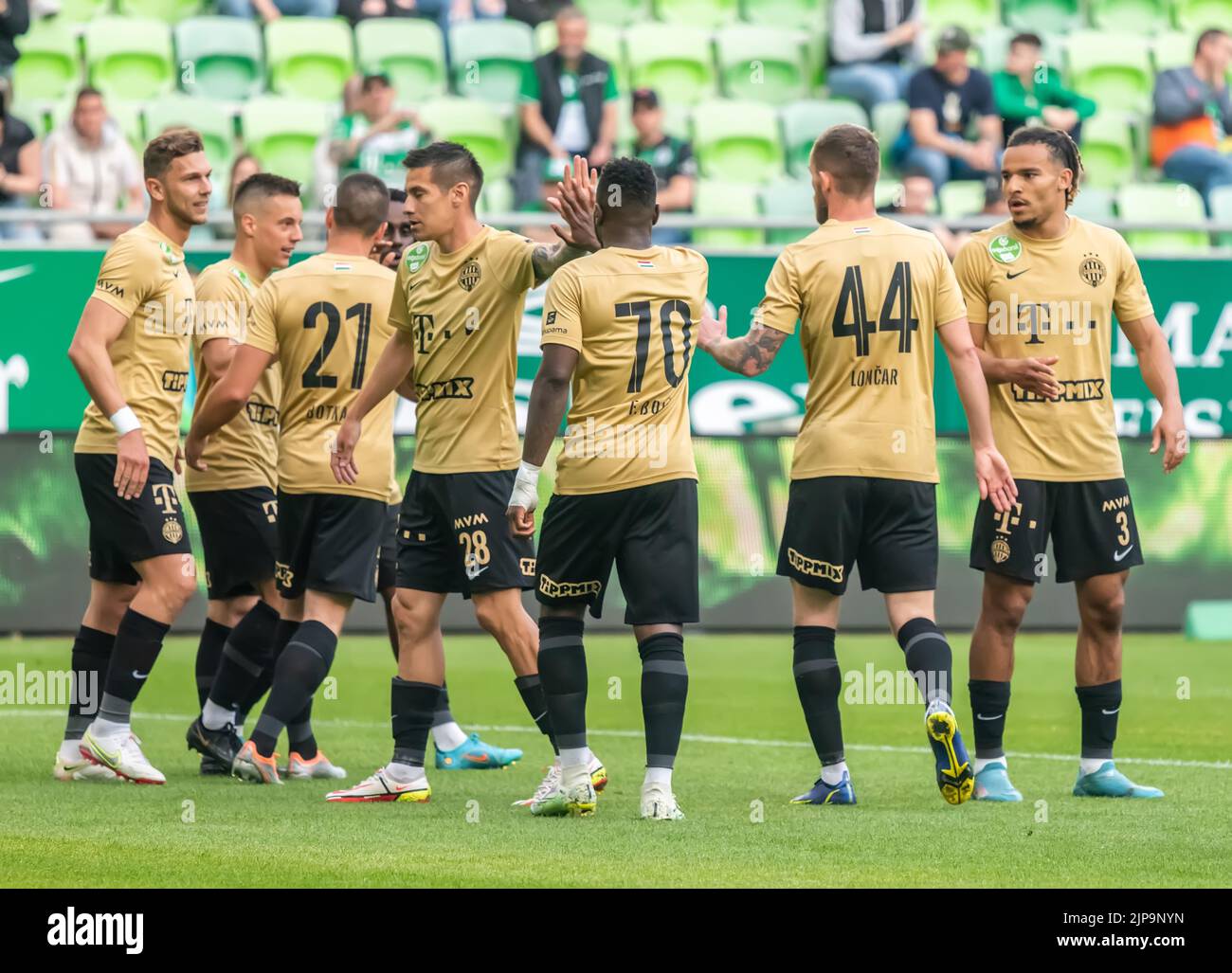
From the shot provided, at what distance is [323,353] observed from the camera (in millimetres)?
8336

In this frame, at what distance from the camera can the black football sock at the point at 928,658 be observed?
23.3ft

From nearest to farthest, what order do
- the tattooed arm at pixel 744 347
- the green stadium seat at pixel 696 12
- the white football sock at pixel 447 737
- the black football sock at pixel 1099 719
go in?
the tattooed arm at pixel 744 347
the black football sock at pixel 1099 719
the white football sock at pixel 447 737
the green stadium seat at pixel 696 12

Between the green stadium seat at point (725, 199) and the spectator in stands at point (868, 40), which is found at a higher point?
the spectator in stands at point (868, 40)

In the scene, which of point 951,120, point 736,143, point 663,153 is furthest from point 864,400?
point 736,143

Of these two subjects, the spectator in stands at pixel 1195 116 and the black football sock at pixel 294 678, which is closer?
the black football sock at pixel 294 678

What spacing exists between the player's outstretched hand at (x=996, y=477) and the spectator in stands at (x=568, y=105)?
10459 mm

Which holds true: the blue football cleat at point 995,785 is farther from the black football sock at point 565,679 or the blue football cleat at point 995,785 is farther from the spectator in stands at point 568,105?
the spectator in stands at point 568,105

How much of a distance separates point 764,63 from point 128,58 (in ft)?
20.0

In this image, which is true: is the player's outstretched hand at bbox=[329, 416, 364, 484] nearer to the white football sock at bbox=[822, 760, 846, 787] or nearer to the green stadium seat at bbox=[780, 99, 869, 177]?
the white football sock at bbox=[822, 760, 846, 787]

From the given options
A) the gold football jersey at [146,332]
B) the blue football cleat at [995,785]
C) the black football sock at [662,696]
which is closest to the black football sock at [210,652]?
the gold football jersey at [146,332]

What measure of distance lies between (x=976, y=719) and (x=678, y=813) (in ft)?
4.86

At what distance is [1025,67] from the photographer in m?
18.4
